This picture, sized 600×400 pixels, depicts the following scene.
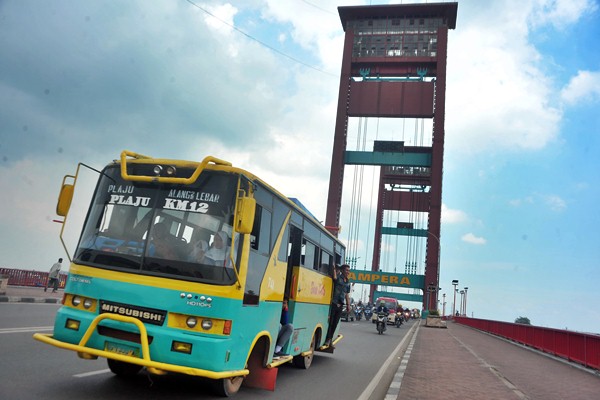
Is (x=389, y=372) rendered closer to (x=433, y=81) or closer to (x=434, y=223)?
(x=434, y=223)

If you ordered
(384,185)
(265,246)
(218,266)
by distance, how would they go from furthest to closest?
(384,185) < (265,246) < (218,266)

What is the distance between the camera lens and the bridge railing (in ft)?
41.9

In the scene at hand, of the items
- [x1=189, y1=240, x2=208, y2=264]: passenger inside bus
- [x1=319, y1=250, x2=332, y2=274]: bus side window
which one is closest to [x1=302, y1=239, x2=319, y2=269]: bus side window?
[x1=319, y1=250, x2=332, y2=274]: bus side window

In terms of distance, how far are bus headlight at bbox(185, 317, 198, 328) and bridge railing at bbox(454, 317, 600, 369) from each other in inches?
454

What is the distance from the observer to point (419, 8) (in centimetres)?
5122

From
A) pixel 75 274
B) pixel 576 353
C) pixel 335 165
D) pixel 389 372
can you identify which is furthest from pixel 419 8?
pixel 75 274

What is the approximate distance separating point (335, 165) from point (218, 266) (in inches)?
1729

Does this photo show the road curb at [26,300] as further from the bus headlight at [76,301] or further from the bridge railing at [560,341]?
the bridge railing at [560,341]

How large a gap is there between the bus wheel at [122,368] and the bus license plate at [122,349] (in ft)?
4.54

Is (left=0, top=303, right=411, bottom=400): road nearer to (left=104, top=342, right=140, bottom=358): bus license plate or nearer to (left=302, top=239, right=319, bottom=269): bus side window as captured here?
(left=104, top=342, right=140, bottom=358): bus license plate

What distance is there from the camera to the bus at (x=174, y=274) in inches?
190

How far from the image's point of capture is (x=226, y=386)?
5551 millimetres

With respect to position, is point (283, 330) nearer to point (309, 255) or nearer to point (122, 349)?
point (309, 255)

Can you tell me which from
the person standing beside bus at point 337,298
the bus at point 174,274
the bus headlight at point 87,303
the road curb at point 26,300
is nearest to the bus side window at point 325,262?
the person standing beside bus at point 337,298
